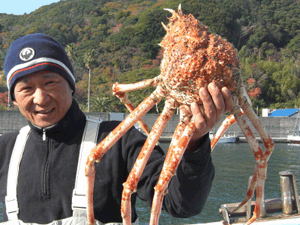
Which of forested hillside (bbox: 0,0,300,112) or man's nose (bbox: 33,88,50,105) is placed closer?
man's nose (bbox: 33,88,50,105)

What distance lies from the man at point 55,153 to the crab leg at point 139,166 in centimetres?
22

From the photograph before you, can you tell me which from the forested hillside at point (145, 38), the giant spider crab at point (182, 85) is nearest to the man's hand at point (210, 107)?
the giant spider crab at point (182, 85)

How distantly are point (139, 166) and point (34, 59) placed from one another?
879mm

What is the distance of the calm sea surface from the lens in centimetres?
1222

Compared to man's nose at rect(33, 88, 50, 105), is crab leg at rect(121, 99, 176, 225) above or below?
below

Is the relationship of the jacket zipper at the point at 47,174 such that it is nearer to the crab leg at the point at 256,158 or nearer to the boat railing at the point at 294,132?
the crab leg at the point at 256,158

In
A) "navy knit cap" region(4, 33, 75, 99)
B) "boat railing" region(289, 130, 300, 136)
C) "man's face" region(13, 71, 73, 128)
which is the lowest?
"boat railing" region(289, 130, 300, 136)

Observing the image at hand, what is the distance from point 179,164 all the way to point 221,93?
0.48 metres

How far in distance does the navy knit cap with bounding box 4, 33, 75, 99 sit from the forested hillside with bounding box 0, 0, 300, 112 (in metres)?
34.5

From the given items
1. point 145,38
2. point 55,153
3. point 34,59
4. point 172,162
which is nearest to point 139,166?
point 172,162

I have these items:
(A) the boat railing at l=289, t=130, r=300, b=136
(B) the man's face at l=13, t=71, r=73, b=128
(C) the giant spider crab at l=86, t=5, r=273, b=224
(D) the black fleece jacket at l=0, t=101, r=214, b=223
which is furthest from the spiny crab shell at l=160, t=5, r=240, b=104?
(A) the boat railing at l=289, t=130, r=300, b=136

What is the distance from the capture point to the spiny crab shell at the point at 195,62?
1.82 m

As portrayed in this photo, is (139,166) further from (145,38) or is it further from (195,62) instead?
(145,38)

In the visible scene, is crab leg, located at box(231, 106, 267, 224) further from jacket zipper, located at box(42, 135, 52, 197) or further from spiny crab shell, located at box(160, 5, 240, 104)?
jacket zipper, located at box(42, 135, 52, 197)
